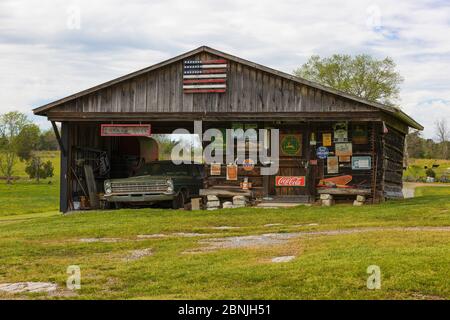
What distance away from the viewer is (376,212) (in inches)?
735

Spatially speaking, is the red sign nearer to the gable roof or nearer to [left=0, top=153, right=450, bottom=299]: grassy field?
the gable roof

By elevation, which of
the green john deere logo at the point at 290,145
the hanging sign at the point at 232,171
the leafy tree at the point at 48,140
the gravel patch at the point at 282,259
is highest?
the leafy tree at the point at 48,140

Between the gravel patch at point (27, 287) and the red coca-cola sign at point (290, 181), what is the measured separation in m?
14.0

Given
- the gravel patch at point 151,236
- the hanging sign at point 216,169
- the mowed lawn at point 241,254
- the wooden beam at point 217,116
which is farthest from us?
the hanging sign at point 216,169

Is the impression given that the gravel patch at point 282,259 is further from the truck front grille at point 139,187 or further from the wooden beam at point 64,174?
the wooden beam at point 64,174

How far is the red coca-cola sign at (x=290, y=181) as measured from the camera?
23031mm

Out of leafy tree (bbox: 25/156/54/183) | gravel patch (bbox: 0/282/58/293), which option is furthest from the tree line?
gravel patch (bbox: 0/282/58/293)

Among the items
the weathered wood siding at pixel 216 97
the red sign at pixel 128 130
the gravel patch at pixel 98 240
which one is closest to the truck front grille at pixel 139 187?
the red sign at pixel 128 130

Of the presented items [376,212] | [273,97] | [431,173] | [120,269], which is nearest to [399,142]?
[273,97]

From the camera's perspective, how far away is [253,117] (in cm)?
2228

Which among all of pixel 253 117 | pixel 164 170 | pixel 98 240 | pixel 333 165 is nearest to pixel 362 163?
pixel 333 165

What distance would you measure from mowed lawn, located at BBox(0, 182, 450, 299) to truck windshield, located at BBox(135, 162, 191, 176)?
4597mm

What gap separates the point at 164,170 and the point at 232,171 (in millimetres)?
2387
